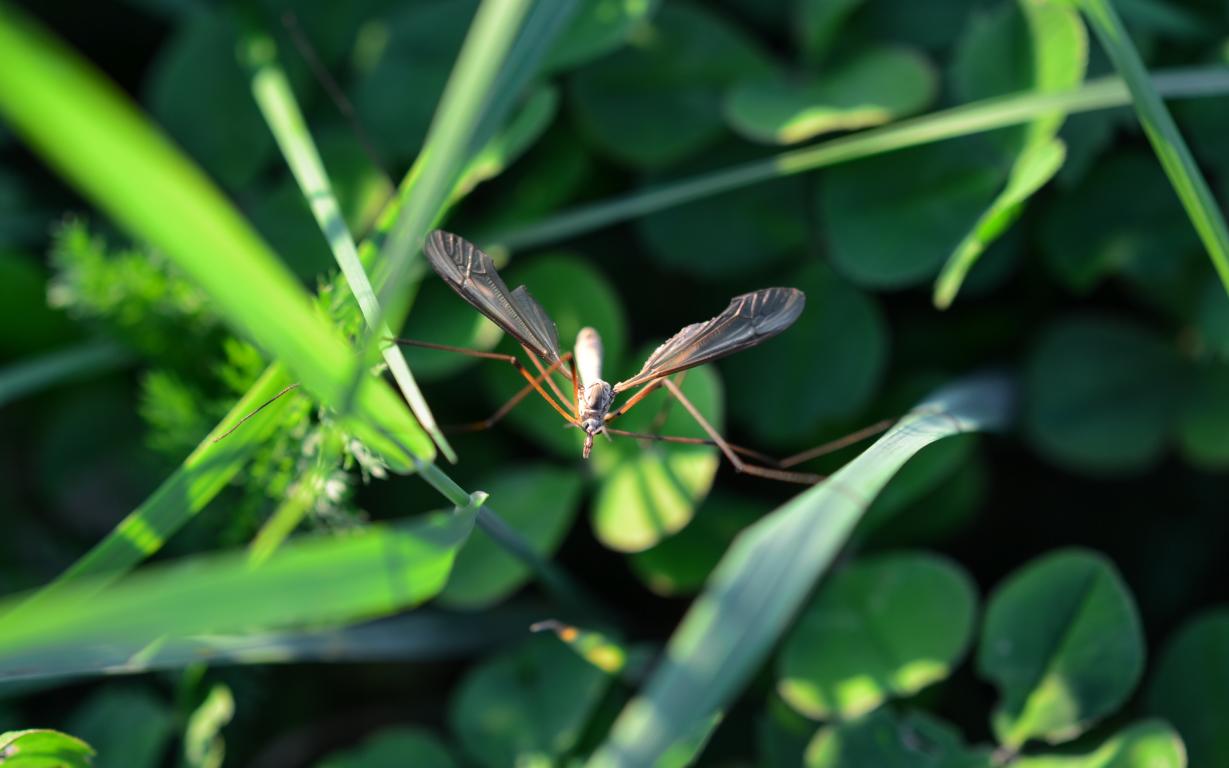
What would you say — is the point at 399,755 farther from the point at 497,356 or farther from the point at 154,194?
the point at 154,194

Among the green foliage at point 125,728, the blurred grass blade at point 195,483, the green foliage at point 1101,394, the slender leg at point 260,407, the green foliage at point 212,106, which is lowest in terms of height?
the green foliage at point 1101,394

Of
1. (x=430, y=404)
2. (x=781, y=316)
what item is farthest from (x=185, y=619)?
(x=430, y=404)

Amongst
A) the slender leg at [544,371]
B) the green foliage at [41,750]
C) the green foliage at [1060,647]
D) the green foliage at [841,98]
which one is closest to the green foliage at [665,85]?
the green foliage at [841,98]

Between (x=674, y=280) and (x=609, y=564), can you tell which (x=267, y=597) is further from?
(x=674, y=280)

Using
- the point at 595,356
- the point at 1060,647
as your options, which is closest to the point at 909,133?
the point at 595,356

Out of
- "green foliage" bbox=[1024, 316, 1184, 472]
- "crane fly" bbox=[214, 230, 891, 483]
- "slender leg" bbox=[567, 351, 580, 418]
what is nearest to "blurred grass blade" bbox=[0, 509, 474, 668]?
"crane fly" bbox=[214, 230, 891, 483]

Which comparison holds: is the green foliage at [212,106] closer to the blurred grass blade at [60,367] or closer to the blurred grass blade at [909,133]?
the blurred grass blade at [60,367]
